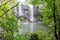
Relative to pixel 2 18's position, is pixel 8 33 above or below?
below

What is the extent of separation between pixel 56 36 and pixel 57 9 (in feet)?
2.49

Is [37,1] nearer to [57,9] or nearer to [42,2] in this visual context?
[42,2]

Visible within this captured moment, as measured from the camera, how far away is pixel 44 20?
492 cm

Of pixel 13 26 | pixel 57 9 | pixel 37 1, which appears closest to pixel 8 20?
pixel 13 26

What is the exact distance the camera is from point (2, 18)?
3.94 meters

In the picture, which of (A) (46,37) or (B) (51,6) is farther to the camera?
(A) (46,37)

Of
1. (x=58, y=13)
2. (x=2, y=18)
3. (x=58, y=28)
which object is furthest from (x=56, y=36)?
(x=2, y=18)

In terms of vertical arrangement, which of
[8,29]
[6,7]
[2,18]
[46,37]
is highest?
[6,7]

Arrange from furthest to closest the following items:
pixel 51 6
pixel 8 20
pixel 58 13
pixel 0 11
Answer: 1. pixel 58 13
2. pixel 51 6
3. pixel 8 20
4. pixel 0 11

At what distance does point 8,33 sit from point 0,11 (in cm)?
73

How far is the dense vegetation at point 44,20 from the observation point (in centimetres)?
397

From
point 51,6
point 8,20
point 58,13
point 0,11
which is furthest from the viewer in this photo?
point 58,13

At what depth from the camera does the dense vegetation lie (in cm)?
397

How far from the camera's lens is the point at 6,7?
155 inches
